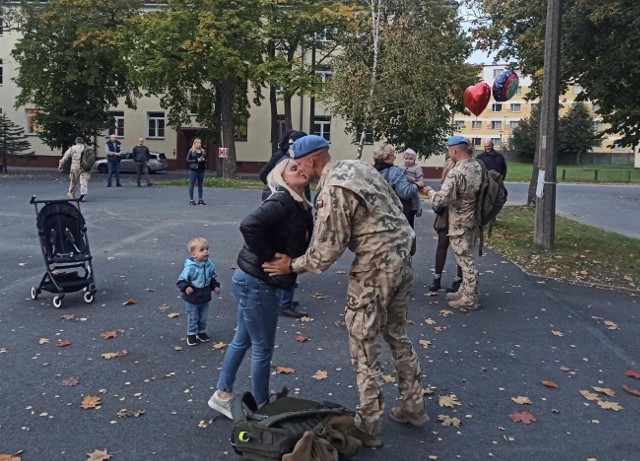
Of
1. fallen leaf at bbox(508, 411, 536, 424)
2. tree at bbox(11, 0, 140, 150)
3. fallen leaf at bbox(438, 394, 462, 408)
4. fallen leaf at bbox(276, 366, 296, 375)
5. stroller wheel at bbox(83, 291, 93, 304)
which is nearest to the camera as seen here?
fallen leaf at bbox(508, 411, 536, 424)

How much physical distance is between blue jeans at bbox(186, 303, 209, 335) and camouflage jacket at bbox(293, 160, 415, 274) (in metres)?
2.39

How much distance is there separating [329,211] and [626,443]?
102 inches

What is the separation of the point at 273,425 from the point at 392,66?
2553 cm

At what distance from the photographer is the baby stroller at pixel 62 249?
729 cm

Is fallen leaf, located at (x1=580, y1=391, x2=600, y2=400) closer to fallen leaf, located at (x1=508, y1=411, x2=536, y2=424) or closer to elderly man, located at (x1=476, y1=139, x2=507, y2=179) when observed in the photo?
fallen leaf, located at (x1=508, y1=411, x2=536, y2=424)

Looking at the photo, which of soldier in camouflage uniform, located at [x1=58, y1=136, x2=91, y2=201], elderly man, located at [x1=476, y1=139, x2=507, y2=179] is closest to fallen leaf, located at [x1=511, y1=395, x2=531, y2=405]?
elderly man, located at [x1=476, y1=139, x2=507, y2=179]

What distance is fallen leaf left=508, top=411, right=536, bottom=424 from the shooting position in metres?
4.62

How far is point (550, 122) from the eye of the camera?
11219 millimetres

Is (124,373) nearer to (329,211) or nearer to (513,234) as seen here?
(329,211)

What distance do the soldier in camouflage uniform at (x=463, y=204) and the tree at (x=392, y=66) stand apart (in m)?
20.7

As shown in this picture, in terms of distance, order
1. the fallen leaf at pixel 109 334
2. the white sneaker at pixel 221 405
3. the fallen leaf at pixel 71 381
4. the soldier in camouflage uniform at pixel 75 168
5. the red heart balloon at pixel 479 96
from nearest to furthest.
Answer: the white sneaker at pixel 221 405 → the fallen leaf at pixel 71 381 → the fallen leaf at pixel 109 334 → the red heart balloon at pixel 479 96 → the soldier in camouflage uniform at pixel 75 168

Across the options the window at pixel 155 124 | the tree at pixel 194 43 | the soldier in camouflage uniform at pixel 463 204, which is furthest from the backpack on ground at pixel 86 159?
the window at pixel 155 124

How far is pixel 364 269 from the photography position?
13.1 ft

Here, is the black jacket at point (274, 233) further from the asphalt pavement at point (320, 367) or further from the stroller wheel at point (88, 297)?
the stroller wheel at point (88, 297)
